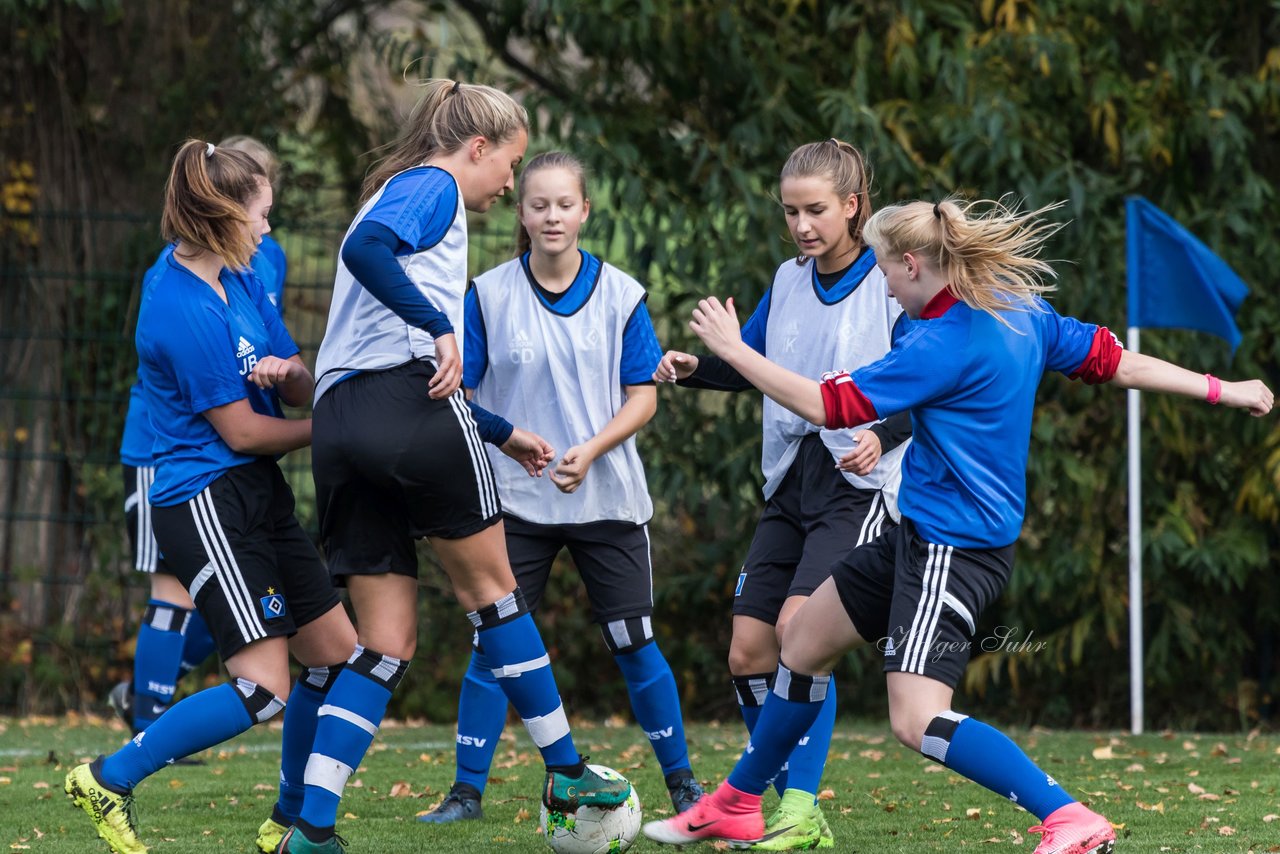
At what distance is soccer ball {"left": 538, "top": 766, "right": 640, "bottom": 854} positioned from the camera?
12.1 feet

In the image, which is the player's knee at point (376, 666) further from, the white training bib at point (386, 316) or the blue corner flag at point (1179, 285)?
the blue corner flag at point (1179, 285)

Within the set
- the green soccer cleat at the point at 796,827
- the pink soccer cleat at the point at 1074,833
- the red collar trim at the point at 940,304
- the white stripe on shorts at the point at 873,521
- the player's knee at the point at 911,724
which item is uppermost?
the red collar trim at the point at 940,304

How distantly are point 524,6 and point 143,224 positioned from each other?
2.44 m

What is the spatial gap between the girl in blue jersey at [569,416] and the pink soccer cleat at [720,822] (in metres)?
0.50

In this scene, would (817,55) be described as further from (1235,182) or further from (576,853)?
(576,853)

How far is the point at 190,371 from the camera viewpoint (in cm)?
370

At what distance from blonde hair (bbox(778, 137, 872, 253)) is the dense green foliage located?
8.89 feet

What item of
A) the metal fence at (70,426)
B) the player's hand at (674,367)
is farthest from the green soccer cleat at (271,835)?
the metal fence at (70,426)

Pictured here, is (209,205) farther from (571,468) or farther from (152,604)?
(152,604)

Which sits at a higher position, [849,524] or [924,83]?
[924,83]

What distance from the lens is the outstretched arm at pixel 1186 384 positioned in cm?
360

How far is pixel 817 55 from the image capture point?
7.52 metres

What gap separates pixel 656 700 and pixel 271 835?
115 cm

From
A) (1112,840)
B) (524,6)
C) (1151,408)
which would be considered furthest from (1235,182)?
(1112,840)
